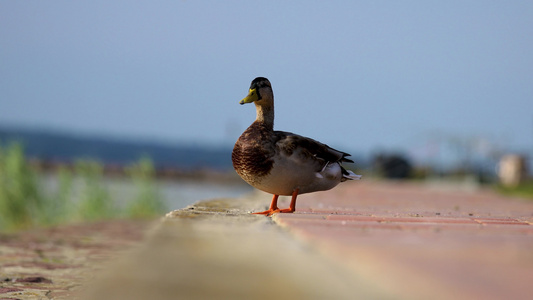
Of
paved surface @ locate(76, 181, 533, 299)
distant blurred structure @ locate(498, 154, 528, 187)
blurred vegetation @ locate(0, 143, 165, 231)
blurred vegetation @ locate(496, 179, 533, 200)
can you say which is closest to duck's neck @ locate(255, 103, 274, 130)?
paved surface @ locate(76, 181, 533, 299)

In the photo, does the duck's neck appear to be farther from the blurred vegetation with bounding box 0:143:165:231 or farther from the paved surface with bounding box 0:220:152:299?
the blurred vegetation with bounding box 0:143:165:231

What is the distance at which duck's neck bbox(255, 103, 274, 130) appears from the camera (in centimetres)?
313

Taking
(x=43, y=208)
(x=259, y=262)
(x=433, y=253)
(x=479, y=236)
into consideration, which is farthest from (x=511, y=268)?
(x=43, y=208)

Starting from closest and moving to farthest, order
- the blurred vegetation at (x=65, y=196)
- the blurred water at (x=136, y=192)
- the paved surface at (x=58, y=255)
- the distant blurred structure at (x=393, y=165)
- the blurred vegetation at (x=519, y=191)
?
the paved surface at (x=58, y=255), the blurred vegetation at (x=65, y=196), the blurred water at (x=136, y=192), the blurred vegetation at (x=519, y=191), the distant blurred structure at (x=393, y=165)

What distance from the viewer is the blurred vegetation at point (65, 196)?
8.83 metres

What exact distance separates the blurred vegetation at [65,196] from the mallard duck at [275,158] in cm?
658

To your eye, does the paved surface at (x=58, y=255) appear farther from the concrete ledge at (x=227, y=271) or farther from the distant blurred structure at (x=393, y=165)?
the distant blurred structure at (x=393, y=165)

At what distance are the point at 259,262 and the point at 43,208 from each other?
25.8ft

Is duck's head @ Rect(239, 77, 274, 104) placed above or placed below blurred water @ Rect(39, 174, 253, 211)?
above

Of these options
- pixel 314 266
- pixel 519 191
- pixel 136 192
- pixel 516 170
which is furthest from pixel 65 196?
pixel 516 170

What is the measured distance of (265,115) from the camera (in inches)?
124

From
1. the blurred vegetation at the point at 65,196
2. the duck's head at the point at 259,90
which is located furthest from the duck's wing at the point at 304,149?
the blurred vegetation at the point at 65,196

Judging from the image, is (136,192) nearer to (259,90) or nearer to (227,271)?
(259,90)

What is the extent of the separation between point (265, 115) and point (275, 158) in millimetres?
311
